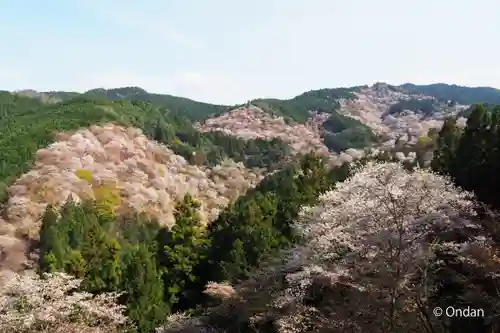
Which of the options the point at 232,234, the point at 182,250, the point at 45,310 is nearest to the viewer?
the point at 45,310

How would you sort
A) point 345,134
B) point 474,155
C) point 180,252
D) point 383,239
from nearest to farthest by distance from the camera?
point 383,239
point 474,155
point 180,252
point 345,134

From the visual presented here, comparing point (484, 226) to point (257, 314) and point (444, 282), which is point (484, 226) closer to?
point (444, 282)

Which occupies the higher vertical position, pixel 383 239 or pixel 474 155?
pixel 474 155

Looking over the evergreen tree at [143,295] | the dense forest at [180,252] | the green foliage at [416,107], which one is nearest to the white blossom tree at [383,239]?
the dense forest at [180,252]

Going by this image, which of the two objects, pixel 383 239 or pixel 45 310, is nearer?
pixel 383 239

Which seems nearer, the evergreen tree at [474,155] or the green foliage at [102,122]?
the evergreen tree at [474,155]

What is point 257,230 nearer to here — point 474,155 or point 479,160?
point 474,155

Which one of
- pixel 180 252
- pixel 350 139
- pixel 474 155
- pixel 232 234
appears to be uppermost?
pixel 474 155

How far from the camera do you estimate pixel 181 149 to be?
10194 centimetres

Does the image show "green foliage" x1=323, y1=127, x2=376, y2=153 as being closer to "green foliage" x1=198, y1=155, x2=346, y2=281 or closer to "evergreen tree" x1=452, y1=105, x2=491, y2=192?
"green foliage" x1=198, y1=155, x2=346, y2=281

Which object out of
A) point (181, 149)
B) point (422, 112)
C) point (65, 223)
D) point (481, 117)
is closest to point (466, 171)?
point (481, 117)
